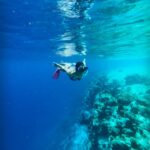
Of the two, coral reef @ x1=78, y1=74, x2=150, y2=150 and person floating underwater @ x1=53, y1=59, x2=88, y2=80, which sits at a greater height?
person floating underwater @ x1=53, y1=59, x2=88, y2=80

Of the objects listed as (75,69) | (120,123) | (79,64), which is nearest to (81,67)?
(79,64)

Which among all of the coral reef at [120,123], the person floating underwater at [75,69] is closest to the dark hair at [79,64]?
the person floating underwater at [75,69]

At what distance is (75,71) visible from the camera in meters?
4.25

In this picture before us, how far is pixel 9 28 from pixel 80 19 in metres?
7.80

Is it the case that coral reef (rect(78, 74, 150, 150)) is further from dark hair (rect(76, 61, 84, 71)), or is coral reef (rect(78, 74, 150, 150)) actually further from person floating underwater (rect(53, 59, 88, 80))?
dark hair (rect(76, 61, 84, 71))

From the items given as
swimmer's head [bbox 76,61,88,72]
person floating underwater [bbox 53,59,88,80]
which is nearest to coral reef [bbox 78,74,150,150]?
person floating underwater [bbox 53,59,88,80]

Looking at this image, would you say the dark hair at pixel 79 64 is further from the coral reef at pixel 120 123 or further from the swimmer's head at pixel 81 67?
the coral reef at pixel 120 123

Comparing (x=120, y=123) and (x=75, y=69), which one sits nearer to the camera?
(x=75, y=69)

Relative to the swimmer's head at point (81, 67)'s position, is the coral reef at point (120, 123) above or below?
below

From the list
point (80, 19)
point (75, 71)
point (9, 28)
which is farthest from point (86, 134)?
point (75, 71)

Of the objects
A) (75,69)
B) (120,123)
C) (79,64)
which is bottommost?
(120,123)

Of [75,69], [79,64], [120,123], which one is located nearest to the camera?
[79,64]

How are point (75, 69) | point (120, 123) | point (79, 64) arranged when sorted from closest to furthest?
point (79, 64)
point (75, 69)
point (120, 123)

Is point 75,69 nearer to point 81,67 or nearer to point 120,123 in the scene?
point 81,67
